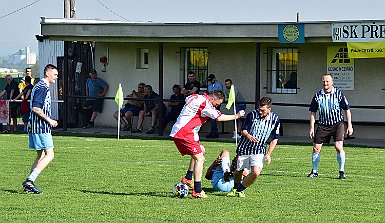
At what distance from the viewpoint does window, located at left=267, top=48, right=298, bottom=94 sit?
1132 inches

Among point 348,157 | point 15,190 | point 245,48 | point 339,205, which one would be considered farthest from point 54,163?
point 245,48

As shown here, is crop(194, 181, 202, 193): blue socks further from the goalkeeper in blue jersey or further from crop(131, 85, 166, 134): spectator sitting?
crop(131, 85, 166, 134): spectator sitting

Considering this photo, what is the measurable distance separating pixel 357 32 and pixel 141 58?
26.7 feet

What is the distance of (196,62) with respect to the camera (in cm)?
3036

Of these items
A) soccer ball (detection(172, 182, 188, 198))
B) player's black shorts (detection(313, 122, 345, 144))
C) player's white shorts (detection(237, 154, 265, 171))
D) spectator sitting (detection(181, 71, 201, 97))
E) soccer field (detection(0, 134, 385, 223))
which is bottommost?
soccer field (detection(0, 134, 385, 223))

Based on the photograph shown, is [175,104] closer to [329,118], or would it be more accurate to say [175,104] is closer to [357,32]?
[357,32]

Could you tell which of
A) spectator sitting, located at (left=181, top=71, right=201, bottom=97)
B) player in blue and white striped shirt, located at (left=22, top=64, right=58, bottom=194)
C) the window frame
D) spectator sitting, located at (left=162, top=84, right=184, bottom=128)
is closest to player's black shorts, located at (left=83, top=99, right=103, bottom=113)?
spectator sitting, located at (left=162, top=84, right=184, bottom=128)

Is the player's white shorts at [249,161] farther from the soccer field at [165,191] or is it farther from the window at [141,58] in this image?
the window at [141,58]

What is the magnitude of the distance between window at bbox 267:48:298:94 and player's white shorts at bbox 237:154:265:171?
1430 centimetres

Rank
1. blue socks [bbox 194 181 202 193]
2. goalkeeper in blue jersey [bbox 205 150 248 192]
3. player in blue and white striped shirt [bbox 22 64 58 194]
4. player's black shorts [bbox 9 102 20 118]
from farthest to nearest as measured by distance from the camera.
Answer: player's black shorts [bbox 9 102 20 118], goalkeeper in blue jersey [bbox 205 150 248 192], player in blue and white striped shirt [bbox 22 64 58 194], blue socks [bbox 194 181 202 193]

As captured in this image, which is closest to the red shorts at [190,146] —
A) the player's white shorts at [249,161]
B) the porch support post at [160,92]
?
the player's white shorts at [249,161]

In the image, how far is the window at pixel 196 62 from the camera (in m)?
30.1

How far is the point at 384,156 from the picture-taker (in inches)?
866

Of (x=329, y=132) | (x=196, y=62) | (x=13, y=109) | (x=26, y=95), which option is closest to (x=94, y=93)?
(x=13, y=109)
